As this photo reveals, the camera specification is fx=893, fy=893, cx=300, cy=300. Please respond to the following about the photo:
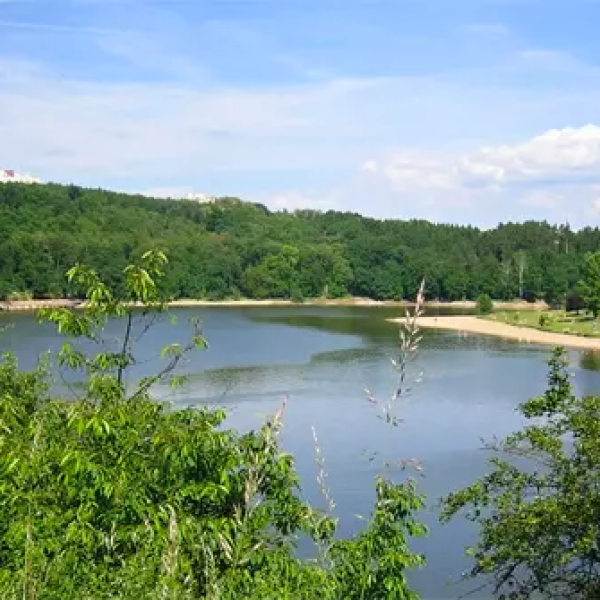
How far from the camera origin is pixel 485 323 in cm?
6900

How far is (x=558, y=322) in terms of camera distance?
66938 millimetres

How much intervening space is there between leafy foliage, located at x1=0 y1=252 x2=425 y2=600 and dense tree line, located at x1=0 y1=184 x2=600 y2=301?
78.0m

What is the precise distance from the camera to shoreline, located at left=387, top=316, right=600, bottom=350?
55.0m

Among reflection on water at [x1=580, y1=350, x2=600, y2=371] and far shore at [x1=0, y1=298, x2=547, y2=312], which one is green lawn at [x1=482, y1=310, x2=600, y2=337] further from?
far shore at [x1=0, y1=298, x2=547, y2=312]

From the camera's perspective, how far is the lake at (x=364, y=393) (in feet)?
57.7

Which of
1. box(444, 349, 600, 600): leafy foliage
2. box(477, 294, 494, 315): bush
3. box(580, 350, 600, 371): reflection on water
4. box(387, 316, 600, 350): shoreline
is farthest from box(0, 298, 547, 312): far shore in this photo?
box(444, 349, 600, 600): leafy foliage

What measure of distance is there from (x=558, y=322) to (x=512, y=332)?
660cm

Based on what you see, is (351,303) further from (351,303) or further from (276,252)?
(276,252)

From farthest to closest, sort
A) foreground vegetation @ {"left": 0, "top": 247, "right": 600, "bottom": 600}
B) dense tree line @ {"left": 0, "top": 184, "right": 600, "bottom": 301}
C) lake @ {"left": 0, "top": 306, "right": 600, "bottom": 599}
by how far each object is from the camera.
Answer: dense tree line @ {"left": 0, "top": 184, "right": 600, "bottom": 301}
lake @ {"left": 0, "top": 306, "right": 600, "bottom": 599}
foreground vegetation @ {"left": 0, "top": 247, "right": 600, "bottom": 600}

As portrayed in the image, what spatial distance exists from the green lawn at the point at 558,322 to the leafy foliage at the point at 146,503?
55.3 m

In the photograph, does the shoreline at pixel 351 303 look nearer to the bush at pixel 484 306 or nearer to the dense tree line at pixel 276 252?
the dense tree line at pixel 276 252

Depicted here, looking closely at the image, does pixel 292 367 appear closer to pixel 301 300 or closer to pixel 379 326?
pixel 379 326

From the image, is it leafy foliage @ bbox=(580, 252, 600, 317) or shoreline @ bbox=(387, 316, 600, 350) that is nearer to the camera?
shoreline @ bbox=(387, 316, 600, 350)

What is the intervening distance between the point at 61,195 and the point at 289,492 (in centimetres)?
10785
